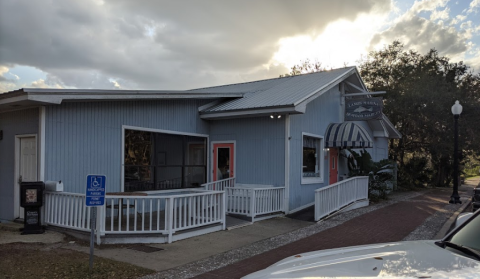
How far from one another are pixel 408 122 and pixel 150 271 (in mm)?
21947

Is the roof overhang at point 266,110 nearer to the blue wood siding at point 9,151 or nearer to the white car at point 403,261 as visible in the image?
the blue wood siding at point 9,151

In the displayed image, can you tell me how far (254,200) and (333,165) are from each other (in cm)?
560

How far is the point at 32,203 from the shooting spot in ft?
26.8

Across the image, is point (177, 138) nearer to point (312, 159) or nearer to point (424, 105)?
point (312, 159)

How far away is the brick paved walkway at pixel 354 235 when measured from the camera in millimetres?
6285

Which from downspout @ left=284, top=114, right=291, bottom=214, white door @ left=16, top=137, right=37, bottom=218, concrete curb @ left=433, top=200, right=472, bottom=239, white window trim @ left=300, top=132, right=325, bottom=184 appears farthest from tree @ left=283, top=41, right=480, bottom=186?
white door @ left=16, top=137, right=37, bottom=218

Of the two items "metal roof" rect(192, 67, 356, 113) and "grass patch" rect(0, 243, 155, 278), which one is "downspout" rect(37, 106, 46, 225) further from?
"metal roof" rect(192, 67, 356, 113)

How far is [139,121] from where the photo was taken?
34.4 ft

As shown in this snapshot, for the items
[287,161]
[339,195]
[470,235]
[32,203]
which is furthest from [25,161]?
[470,235]

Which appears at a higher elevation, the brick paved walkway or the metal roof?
the metal roof

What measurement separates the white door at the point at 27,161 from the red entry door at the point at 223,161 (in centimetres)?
571

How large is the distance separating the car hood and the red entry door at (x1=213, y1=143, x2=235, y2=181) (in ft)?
31.4

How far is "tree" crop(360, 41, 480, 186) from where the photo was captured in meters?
21.7

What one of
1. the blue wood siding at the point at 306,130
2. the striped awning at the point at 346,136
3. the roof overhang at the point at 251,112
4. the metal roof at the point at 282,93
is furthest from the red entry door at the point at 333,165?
the roof overhang at the point at 251,112
